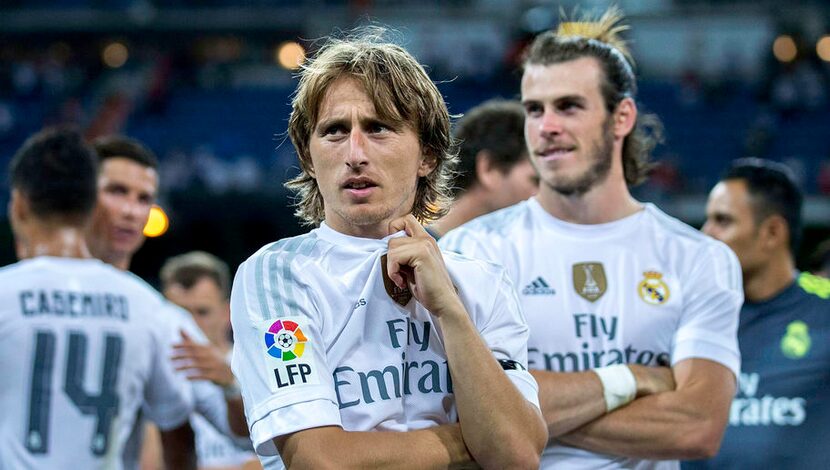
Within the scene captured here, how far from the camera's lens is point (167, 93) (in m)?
24.2

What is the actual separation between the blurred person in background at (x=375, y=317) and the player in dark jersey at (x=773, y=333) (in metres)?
2.99

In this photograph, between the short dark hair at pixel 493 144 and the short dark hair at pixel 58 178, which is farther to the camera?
the short dark hair at pixel 493 144

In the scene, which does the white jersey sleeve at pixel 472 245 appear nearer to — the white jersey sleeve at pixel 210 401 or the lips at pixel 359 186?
the lips at pixel 359 186

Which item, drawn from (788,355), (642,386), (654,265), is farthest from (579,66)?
(788,355)

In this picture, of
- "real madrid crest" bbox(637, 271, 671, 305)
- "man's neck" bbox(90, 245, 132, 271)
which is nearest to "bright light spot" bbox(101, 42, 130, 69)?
"man's neck" bbox(90, 245, 132, 271)

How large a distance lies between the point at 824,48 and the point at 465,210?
20.9 metres

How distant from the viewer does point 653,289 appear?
13.5 ft

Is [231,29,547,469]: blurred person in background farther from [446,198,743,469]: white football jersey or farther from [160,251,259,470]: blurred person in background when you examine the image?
[160,251,259,470]: blurred person in background

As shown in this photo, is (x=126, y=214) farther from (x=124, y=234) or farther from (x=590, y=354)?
(x=590, y=354)

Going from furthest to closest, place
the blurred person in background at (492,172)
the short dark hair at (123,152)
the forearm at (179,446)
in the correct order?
the short dark hair at (123,152)
the blurred person in background at (492,172)
the forearm at (179,446)

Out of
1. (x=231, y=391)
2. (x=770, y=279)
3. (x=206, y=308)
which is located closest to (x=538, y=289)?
(x=231, y=391)

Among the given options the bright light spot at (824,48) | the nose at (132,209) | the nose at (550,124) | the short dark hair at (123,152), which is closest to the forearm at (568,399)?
the nose at (550,124)

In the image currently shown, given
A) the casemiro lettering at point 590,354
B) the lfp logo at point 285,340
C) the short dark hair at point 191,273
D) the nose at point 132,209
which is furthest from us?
the short dark hair at point 191,273

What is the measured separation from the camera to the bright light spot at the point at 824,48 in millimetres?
23620
